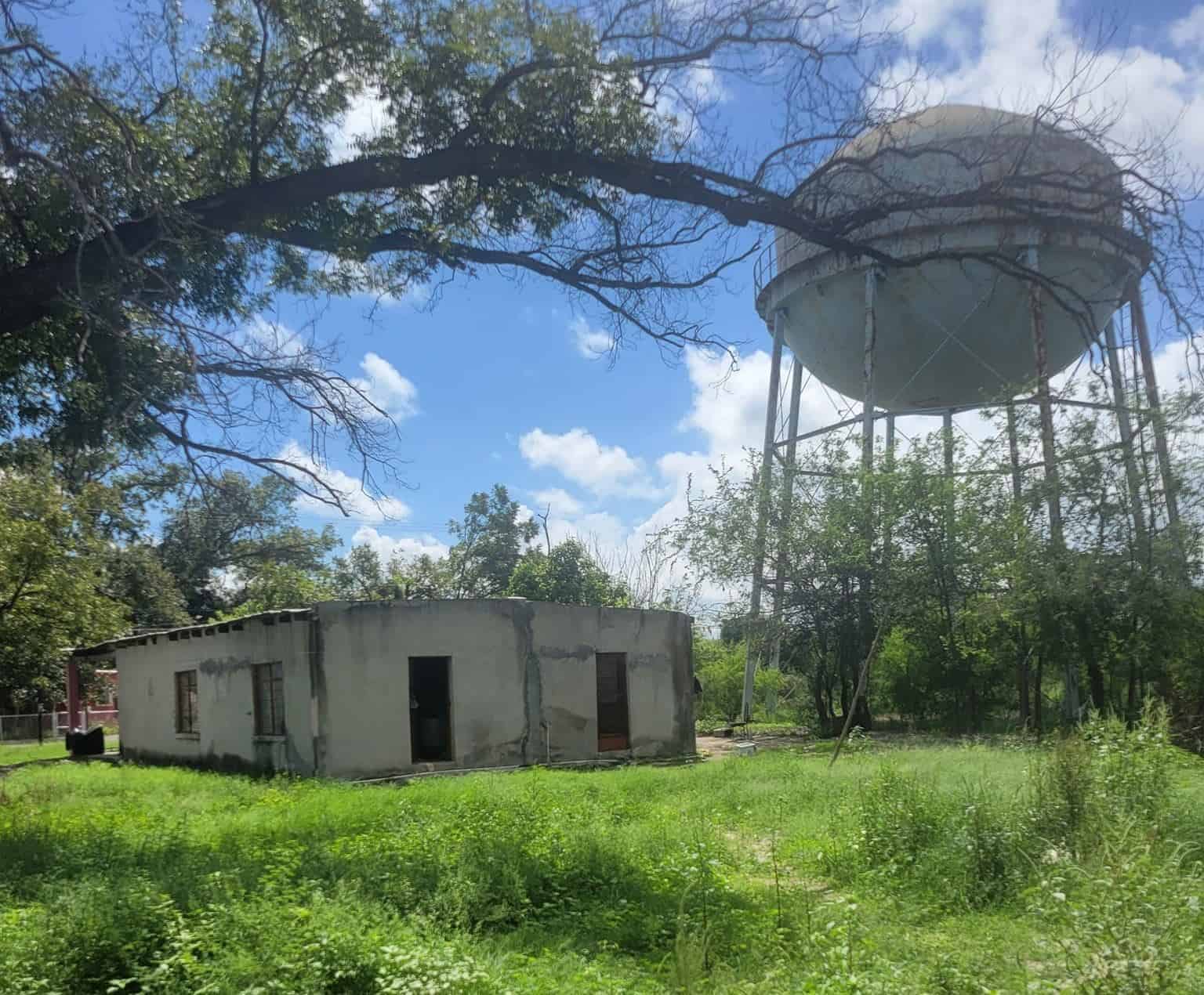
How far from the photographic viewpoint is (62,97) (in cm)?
773

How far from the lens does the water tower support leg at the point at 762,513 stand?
67.1 feet

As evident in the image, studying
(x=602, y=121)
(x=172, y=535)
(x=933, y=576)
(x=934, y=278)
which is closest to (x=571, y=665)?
(x=933, y=576)

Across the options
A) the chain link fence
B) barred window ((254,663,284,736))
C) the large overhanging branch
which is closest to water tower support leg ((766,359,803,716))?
barred window ((254,663,284,736))

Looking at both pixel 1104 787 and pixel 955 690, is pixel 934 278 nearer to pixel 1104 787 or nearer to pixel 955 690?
pixel 955 690

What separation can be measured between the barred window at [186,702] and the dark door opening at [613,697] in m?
7.47

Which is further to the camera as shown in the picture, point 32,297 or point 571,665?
point 571,665

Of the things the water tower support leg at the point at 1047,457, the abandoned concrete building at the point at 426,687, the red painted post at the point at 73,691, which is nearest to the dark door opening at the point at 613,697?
the abandoned concrete building at the point at 426,687

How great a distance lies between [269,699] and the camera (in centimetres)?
1571

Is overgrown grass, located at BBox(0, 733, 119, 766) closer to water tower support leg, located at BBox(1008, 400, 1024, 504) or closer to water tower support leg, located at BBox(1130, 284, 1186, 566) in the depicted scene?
water tower support leg, located at BBox(1008, 400, 1024, 504)

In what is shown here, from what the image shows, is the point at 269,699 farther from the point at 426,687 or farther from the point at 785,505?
the point at 785,505

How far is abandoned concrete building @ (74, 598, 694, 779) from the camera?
14297mm

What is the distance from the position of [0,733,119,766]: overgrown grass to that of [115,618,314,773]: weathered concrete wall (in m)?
2.86

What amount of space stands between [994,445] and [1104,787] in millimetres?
12212

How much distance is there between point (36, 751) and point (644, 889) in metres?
24.3
